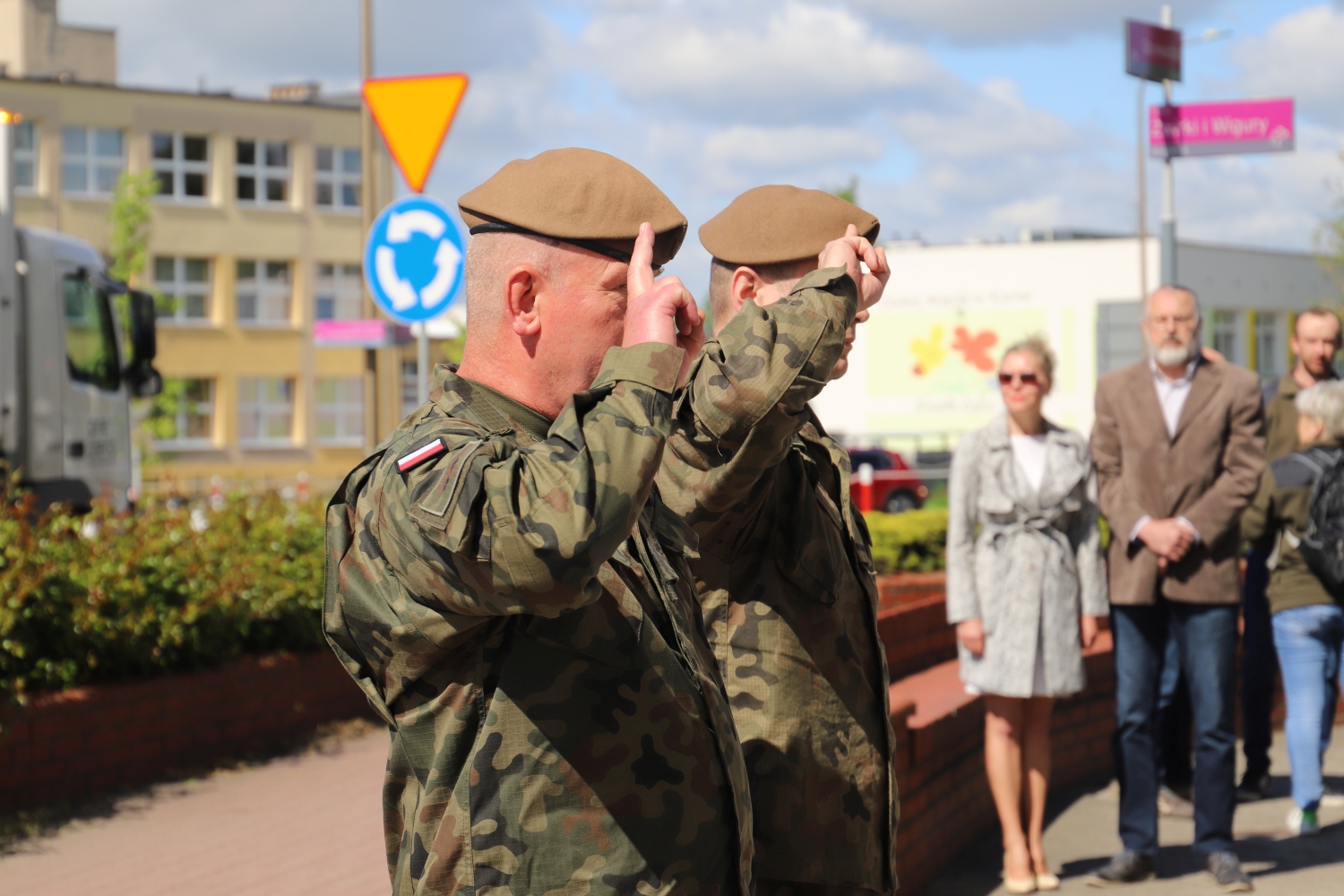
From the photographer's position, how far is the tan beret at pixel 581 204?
85.4 inches

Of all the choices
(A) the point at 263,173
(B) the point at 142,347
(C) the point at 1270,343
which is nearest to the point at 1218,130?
(B) the point at 142,347

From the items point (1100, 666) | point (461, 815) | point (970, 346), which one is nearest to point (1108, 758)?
point (1100, 666)

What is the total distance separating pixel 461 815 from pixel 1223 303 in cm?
5537

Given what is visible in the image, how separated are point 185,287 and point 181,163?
4072 mm

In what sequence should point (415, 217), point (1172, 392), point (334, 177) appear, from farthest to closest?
point (334, 177), point (415, 217), point (1172, 392)

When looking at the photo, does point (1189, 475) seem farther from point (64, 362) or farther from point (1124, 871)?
point (64, 362)

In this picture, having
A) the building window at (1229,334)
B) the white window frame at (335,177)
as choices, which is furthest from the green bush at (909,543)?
the building window at (1229,334)

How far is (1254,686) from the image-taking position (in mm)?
7148

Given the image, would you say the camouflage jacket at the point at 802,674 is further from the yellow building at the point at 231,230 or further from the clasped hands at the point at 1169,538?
the yellow building at the point at 231,230

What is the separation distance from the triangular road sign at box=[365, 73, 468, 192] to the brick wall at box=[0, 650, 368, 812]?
264cm

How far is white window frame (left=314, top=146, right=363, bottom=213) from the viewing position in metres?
51.8

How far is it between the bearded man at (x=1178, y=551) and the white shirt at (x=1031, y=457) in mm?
304

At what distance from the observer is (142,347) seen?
12.7 m

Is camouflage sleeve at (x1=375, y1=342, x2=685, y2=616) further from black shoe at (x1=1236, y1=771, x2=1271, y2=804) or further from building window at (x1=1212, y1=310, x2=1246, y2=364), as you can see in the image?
building window at (x1=1212, y1=310, x2=1246, y2=364)
